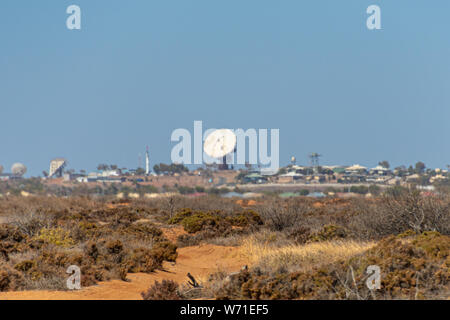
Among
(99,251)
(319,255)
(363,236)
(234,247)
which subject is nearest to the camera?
Result: (319,255)

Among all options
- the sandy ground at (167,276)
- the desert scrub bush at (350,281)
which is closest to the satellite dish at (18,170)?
the sandy ground at (167,276)

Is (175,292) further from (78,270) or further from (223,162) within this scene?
(223,162)

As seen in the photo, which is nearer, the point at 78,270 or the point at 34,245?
the point at 78,270

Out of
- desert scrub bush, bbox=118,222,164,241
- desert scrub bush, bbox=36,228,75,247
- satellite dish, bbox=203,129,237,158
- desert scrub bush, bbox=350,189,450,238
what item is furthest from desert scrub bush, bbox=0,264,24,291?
satellite dish, bbox=203,129,237,158

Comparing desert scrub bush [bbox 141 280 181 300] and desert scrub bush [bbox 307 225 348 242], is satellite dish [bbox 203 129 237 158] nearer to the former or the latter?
desert scrub bush [bbox 307 225 348 242]

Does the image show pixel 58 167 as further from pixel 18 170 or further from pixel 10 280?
pixel 10 280
